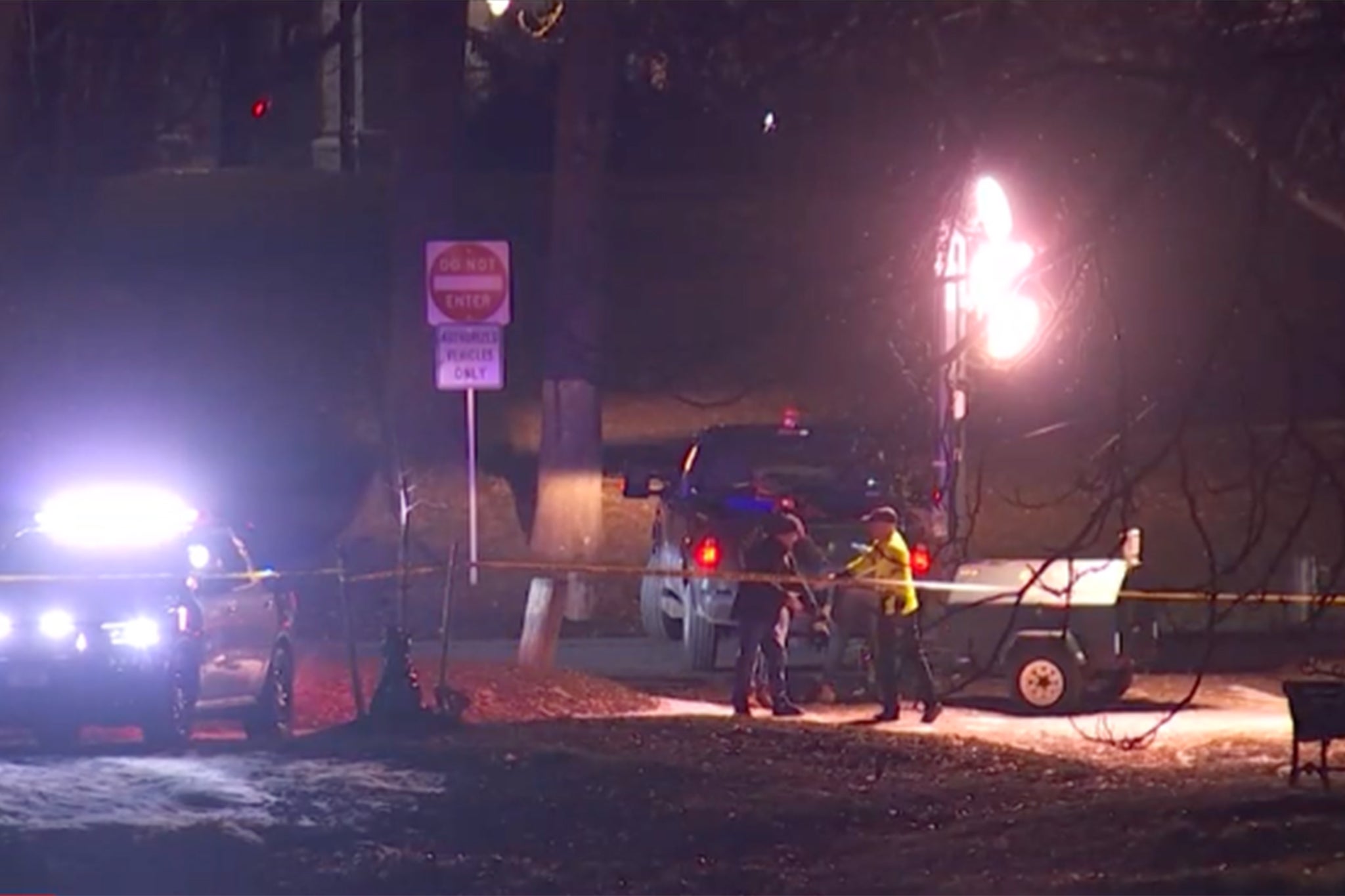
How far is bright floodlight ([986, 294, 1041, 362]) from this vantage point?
36.1 ft

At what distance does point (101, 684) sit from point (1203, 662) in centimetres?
810

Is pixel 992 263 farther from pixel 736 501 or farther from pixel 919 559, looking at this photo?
pixel 736 501

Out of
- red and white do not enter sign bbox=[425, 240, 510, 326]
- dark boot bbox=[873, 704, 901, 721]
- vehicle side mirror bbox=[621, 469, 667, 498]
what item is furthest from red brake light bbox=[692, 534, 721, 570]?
red and white do not enter sign bbox=[425, 240, 510, 326]

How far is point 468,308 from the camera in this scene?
19.8 metres

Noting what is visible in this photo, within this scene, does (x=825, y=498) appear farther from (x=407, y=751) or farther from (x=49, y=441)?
(x=49, y=441)

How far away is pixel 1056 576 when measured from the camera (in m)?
17.0

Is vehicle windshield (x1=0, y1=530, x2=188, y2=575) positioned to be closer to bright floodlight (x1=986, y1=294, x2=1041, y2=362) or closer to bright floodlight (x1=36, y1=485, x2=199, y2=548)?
bright floodlight (x1=36, y1=485, x2=199, y2=548)

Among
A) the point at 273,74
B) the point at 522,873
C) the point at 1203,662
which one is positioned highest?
the point at 273,74

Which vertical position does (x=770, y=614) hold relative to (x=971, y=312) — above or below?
below

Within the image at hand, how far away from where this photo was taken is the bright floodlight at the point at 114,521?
1695 cm

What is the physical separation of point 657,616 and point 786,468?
76.8 inches

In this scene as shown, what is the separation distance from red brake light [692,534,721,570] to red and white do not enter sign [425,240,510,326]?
2.31m

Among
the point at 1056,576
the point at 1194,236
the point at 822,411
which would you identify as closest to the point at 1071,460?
the point at 822,411

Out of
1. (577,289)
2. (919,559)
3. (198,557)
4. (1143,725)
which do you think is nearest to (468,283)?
(198,557)
